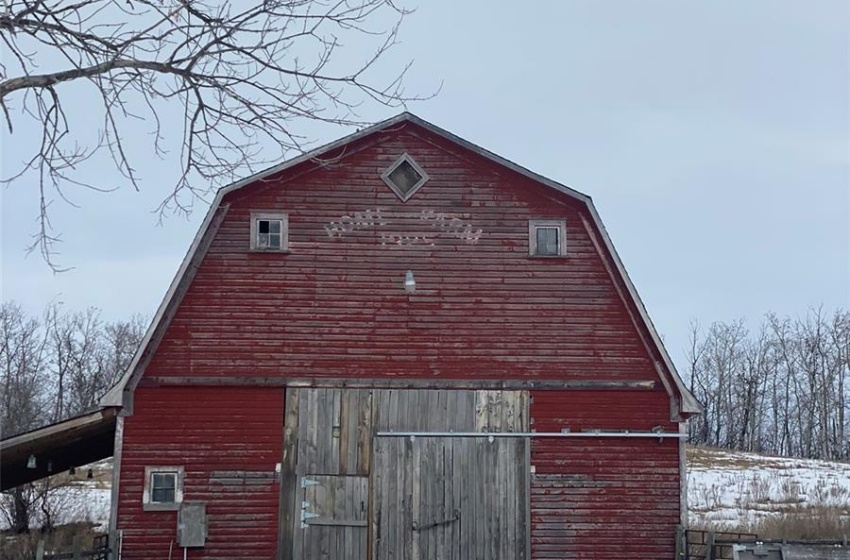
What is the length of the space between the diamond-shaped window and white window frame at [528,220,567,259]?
183cm

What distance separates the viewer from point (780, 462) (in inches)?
1469

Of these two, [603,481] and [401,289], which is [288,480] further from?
[603,481]

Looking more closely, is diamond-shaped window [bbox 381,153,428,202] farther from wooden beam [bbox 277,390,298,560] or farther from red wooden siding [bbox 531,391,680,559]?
red wooden siding [bbox 531,391,680,559]

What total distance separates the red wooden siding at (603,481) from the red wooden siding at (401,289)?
517 mm

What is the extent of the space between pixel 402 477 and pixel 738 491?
58.9ft

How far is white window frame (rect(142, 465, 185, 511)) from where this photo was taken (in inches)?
535

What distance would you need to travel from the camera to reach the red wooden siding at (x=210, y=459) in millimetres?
13570

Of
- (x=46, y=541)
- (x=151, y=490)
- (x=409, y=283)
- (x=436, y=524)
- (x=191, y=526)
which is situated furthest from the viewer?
(x=46, y=541)

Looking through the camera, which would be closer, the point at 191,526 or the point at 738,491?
the point at 191,526

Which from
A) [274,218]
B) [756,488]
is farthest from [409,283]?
[756,488]

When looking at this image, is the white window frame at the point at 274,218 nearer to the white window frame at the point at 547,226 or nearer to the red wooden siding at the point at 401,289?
the red wooden siding at the point at 401,289

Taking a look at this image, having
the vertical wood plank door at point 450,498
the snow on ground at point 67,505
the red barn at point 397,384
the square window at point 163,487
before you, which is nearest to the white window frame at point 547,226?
the red barn at point 397,384

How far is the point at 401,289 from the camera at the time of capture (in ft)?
47.2

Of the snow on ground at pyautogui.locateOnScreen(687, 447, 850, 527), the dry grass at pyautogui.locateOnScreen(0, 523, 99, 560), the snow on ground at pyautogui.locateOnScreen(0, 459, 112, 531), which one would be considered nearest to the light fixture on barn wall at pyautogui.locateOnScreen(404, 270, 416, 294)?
the dry grass at pyautogui.locateOnScreen(0, 523, 99, 560)
